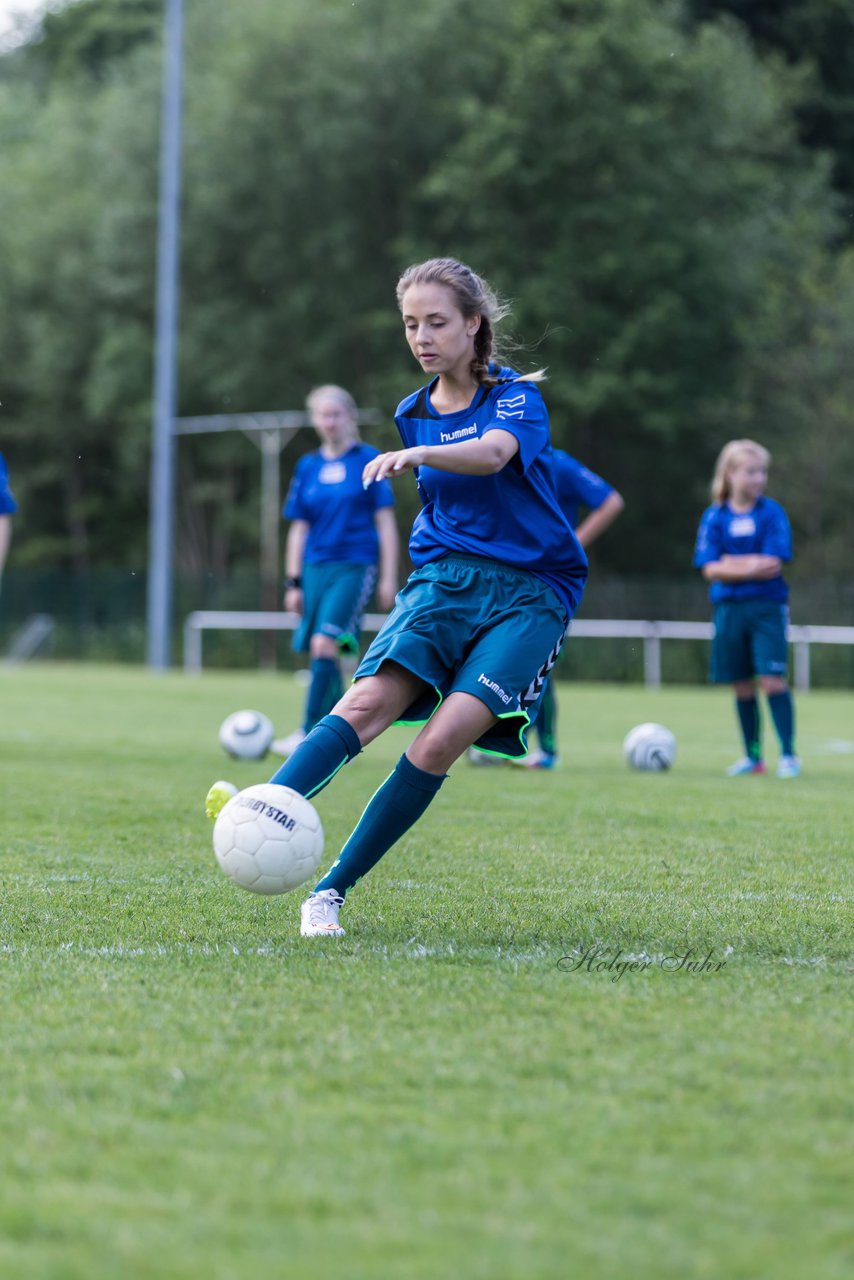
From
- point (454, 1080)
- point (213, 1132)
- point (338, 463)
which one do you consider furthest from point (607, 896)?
point (338, 463)

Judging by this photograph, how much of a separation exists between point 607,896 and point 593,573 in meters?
32.8

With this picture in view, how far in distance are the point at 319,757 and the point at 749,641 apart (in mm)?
6342

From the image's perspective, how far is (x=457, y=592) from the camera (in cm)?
463

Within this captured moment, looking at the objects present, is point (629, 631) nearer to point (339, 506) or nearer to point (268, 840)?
point (339, 506)

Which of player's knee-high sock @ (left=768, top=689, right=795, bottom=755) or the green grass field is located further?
player's knee-high sock @ (left=768, top=689, right=795, bottom=755)

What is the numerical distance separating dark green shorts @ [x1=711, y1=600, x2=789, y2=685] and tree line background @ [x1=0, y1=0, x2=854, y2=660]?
21.6m

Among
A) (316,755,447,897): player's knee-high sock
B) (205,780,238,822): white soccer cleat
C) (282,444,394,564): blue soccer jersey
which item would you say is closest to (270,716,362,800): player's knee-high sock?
(316,755,447,897): player's knee-high sock

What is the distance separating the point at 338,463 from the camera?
1007 cm

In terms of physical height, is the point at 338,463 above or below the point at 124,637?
above

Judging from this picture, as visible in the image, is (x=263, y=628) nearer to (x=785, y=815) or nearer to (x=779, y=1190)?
(x=785, y=815)

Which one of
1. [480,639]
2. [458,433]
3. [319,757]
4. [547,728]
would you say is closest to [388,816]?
[319,757]

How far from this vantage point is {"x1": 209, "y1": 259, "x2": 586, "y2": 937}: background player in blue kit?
175 inches

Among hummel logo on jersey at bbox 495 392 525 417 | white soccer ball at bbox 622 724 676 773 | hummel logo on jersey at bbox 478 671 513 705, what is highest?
hummel logo on jersey at bbox 495 392 525 417

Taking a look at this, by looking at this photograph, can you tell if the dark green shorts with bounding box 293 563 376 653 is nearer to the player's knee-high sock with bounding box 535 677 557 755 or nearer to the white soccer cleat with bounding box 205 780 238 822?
the player's knee-high sock with bounding box 535 677 557 755
